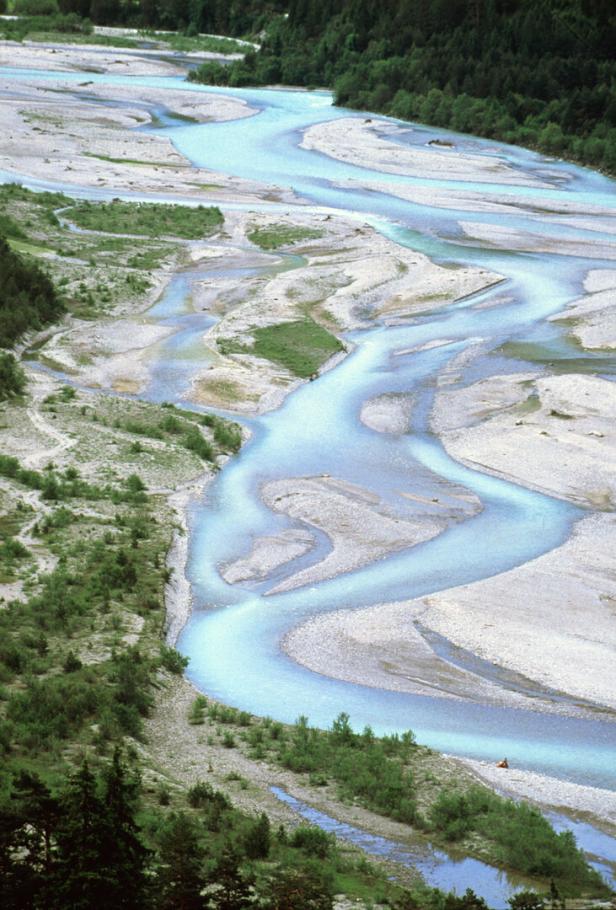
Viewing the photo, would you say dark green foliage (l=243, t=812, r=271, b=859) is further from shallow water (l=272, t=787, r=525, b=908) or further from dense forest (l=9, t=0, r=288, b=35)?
dense forest (l=9, t=0, r=288, b=35)

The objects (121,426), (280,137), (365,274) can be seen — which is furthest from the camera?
(280,137)

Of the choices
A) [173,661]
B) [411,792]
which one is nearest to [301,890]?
[411,792]

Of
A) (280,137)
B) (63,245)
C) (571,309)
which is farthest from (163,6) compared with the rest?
(571,309)

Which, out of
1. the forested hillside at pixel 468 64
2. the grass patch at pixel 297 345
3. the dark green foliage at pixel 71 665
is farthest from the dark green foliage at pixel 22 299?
the forested hillside at pixel 468 64

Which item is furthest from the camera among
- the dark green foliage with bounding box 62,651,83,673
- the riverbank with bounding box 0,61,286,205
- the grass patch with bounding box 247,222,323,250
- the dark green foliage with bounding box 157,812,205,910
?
the riverbank with bounding box 0,61,286,205

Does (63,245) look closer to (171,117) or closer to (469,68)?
(171,117)

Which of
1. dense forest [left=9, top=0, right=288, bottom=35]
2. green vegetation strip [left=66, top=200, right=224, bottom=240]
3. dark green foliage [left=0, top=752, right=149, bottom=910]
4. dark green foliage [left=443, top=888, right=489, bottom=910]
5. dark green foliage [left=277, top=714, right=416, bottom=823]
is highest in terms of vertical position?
dense forest [left=9, top=0, right=288, bottom=35]

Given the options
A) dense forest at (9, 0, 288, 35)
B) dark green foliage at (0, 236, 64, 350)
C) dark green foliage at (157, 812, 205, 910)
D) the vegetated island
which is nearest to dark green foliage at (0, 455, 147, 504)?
the vegetated island
